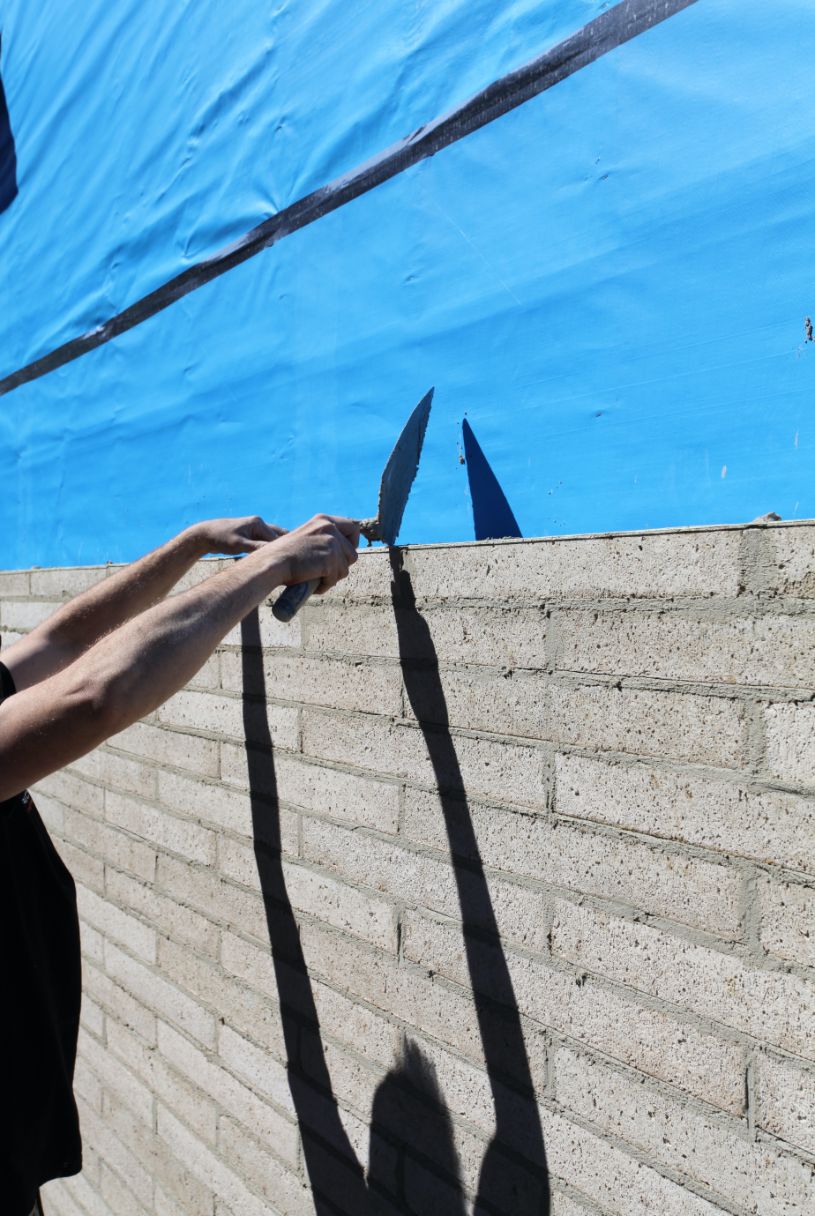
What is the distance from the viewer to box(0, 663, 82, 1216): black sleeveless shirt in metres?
2.14

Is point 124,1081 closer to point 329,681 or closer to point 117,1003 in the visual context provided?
point 117,1003

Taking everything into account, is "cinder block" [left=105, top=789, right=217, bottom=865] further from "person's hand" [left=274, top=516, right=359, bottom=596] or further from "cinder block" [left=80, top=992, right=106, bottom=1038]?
"person's hand" [left=274, top=516, right=359, bottom=596]

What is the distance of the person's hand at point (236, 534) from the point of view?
221 cm

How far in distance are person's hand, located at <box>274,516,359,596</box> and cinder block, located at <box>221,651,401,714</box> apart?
0.40m

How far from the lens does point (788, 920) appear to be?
1424 millimetres

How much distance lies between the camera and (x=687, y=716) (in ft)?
5.10

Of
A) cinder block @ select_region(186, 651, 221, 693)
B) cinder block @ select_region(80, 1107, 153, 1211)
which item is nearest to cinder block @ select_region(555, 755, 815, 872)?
cinder block @ select_region(186, 651, 221, 693)

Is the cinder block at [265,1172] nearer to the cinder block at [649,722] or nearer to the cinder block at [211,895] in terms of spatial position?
the cinder block at [211,895]

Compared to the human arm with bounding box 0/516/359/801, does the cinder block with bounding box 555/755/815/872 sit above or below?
below

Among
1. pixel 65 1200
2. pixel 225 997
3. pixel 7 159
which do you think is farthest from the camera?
pixel 7 159

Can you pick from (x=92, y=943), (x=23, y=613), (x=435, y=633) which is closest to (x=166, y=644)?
(x=435, y=633)

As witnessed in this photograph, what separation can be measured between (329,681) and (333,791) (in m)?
0.29

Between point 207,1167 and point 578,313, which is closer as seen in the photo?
point 578,313

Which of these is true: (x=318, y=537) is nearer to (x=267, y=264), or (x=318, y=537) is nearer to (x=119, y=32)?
→ (x=267, y=264)
